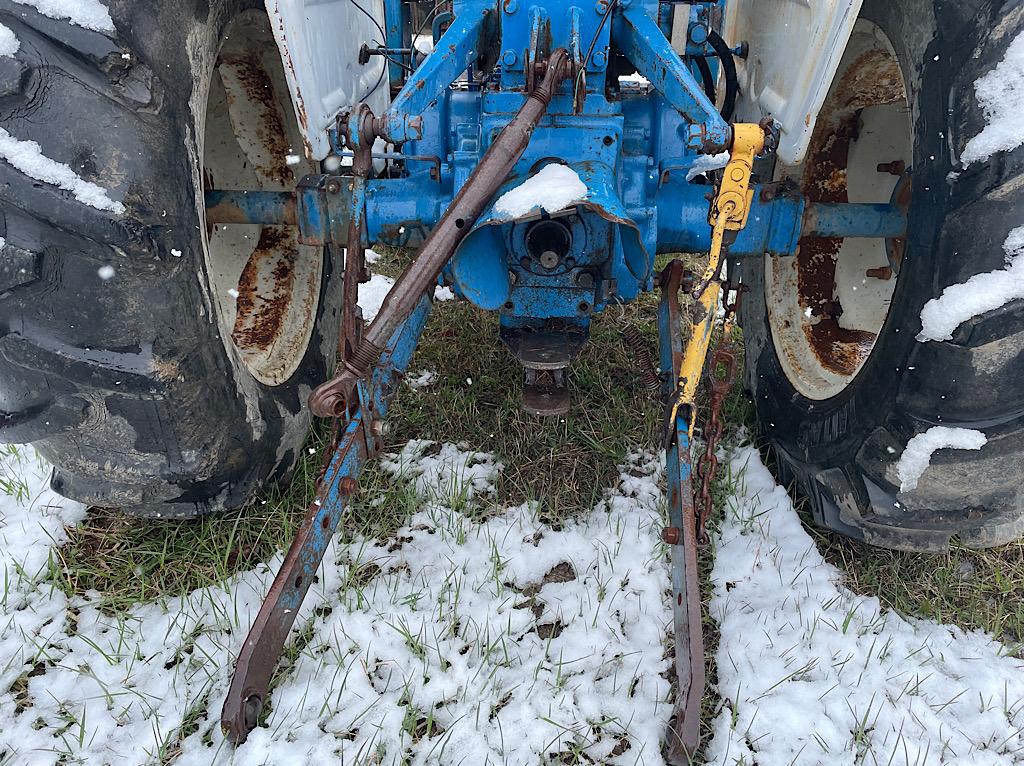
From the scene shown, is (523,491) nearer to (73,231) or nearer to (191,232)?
(191,232)

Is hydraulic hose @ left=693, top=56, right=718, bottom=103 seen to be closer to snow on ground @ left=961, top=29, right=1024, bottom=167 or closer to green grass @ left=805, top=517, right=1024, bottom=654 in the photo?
snow on ground @ left=961, top=29, right=1024, bottom=167

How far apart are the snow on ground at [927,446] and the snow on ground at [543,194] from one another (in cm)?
78

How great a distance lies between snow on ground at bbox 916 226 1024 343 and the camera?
3.83ft

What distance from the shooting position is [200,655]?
1450 millimetres

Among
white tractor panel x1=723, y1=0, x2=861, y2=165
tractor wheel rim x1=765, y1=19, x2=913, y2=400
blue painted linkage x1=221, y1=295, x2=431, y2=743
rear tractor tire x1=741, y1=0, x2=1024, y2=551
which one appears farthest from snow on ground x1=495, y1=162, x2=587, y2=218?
tractor wheel rim x1=765, y1=19, x2=913, y2=400

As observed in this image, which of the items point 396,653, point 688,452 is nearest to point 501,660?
point 396,653

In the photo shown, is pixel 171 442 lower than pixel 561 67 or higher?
lower

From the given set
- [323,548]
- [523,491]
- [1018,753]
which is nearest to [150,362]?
[323,548]

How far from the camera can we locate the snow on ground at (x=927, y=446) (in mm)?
1283

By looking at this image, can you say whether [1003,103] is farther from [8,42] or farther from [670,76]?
[8,42]

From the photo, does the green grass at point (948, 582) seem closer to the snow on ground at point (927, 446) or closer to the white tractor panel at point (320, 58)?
the snow on ground at point (927, 446)

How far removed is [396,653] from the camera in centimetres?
146

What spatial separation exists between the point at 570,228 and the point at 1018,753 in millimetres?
1294

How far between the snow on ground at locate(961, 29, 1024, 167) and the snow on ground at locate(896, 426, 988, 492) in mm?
477
